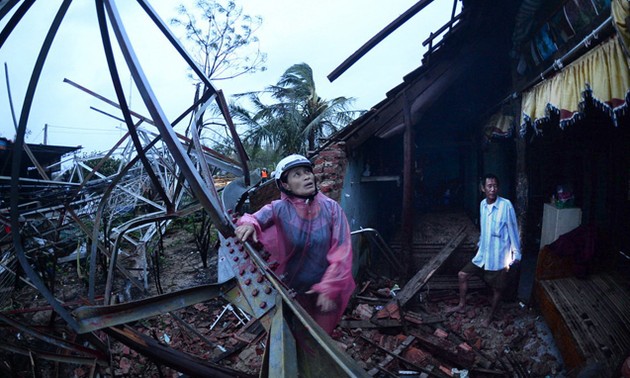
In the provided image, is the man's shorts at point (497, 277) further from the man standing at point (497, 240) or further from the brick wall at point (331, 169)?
the brick wall at point (331, 169)

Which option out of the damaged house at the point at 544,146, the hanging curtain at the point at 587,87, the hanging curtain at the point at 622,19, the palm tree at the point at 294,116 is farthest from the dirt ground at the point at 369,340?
the palm tree at the point at 294,116

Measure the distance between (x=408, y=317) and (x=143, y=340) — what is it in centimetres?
390

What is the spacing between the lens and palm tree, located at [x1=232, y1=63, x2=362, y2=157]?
18891 millimetres

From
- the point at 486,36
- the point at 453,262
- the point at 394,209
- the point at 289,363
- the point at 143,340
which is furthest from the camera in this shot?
the point at 394,209

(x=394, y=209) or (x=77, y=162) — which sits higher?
(x=77, y=162)

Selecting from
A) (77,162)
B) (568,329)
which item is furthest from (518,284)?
(77,162)

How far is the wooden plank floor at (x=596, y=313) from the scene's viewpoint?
2.89 meters

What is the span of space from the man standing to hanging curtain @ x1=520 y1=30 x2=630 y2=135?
1048 mm

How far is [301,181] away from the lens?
254 centimetres

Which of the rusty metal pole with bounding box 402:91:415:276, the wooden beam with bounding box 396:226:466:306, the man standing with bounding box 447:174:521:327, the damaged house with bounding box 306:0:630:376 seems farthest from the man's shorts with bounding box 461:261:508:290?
the rusty metal pole with bounding box 402:91:415:276

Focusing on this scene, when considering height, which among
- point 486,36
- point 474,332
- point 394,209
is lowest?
point 474,332

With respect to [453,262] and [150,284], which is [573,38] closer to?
[453,262]

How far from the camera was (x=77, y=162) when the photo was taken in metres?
11.1

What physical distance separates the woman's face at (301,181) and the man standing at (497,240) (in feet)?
9.90
